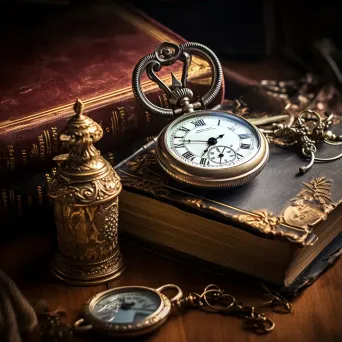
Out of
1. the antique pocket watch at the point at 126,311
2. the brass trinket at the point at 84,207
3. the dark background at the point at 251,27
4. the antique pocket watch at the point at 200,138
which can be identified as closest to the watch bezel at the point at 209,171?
the antique pocket watch at the point at 200,138

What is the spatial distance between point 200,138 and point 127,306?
0.39 m

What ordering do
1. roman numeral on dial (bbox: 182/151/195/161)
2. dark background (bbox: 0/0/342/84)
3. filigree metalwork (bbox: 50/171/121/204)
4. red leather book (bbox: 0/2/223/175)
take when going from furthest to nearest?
dark background (bbox: 0/0/342/84) < red leather book (bbox: 0/2/223/175) < roman numeral on dial (bbox: 182/151/195/161) < filigree metalwork (bbox: 50/171/121/204)

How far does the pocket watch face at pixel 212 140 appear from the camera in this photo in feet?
5.16

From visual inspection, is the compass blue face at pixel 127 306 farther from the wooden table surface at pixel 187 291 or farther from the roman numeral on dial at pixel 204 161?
the roman numeral on dial at pixel 204 161

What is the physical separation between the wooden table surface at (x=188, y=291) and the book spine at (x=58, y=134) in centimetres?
18

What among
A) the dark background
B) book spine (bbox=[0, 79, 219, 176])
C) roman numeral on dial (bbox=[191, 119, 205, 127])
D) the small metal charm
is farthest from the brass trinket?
the dark background

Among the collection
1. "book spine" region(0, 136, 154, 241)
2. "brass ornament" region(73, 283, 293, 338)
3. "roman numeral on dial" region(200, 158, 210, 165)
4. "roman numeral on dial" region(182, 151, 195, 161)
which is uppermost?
"roman numeral on dial" region(200, 158, 210, 165)

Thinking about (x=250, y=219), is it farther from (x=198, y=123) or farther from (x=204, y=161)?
(x=198, y=123)

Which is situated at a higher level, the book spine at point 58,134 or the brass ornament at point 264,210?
the brass ornament at point 264,210

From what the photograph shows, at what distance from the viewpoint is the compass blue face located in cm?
140

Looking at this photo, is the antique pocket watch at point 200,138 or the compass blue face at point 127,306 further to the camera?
the antique pocket watch at point 200,138

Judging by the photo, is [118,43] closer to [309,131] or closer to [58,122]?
[58,122]

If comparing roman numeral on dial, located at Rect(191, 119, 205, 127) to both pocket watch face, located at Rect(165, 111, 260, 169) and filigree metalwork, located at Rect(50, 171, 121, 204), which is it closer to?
pocket watch face, located at Rect(165, 111, 260, 169)

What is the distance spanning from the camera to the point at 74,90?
71.4 inches
